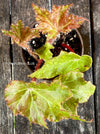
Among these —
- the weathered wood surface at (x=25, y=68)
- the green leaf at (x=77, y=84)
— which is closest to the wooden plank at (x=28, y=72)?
the weathered wood surface at (x=25, y=68)

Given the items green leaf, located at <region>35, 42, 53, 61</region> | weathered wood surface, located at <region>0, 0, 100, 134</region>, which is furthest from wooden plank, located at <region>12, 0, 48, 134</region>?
green leaf, located at <region>35, 42, 53, 61</region>

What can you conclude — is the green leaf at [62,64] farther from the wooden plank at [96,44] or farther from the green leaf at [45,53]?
the wooden plank at [96,44]

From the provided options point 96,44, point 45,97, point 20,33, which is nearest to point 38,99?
point 45,97

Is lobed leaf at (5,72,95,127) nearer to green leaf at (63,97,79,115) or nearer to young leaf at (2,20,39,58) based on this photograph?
green leaf at (63,97,79,115)

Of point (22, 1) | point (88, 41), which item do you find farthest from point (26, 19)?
point (88, 41)

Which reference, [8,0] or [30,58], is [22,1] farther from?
[30,58]
